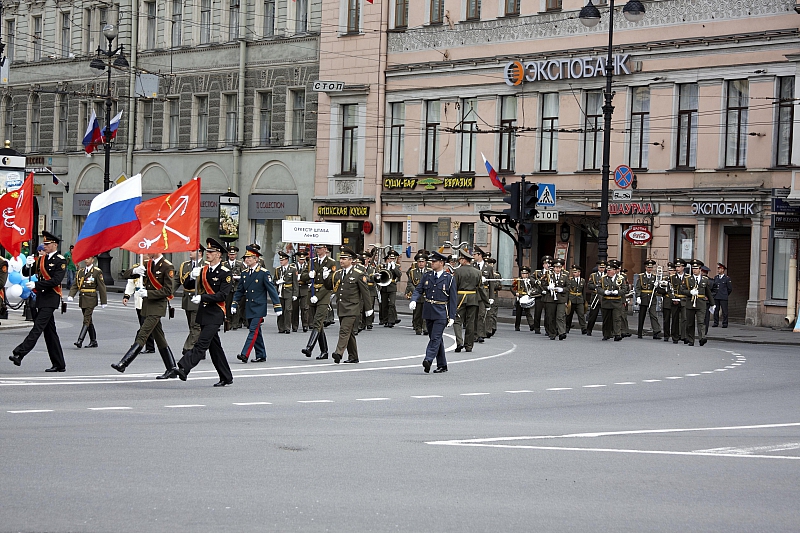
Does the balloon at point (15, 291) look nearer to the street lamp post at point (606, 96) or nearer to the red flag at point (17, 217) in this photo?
the red flag at point (17, 217)

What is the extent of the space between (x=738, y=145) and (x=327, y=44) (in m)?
17.4

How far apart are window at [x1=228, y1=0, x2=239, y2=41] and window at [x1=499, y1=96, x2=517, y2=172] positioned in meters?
13.5

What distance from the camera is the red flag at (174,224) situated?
701 inches

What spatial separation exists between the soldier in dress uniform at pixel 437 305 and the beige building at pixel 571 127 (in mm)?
15842

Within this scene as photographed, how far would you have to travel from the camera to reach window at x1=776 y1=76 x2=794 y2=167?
35.4 m

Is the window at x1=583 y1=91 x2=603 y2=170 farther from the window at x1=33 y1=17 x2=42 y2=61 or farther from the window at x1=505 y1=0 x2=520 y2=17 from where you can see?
the window at x1=33 y1=17 x2=42 y2=61

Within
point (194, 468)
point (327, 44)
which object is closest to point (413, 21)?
point (327, 44)

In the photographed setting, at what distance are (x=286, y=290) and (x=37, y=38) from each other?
3692cm

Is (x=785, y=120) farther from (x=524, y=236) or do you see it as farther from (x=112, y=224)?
(x=112, y=224)

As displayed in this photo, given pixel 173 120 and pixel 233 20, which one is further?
pixel 173 120

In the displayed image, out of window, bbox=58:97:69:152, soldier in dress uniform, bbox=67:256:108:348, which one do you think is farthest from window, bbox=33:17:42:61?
soldier in dress uniform, bbox=67:256:108:348

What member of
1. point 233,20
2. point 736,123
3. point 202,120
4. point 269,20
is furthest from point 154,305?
point 202,120

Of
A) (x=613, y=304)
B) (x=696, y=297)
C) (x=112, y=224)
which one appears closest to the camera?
(x=112, y=224)

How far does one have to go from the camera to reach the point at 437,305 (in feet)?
65.8
